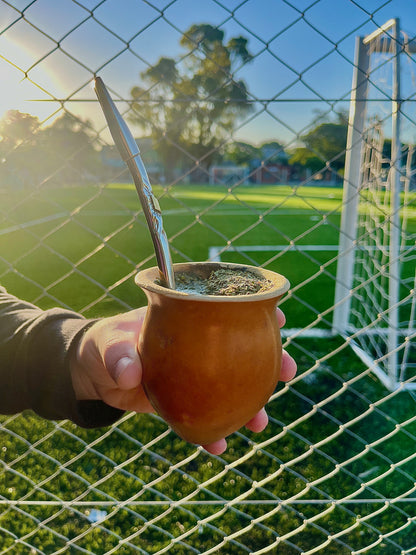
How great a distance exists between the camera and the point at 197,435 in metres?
0.58

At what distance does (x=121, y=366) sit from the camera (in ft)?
1.94

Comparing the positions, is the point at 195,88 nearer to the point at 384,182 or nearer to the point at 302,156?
the point at 384,182

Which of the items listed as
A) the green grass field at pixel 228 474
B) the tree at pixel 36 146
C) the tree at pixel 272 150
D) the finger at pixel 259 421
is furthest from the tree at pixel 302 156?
the finger at pixel 259 421

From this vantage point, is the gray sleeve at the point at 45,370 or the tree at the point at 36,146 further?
the tree at the point at 36,146

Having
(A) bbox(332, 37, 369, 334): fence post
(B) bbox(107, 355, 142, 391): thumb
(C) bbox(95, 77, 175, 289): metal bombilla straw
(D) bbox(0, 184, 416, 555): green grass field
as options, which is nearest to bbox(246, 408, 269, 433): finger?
(B) bbox(107, 355, 142, 391): thumb

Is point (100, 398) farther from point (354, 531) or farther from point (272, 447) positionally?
point (272, 447)

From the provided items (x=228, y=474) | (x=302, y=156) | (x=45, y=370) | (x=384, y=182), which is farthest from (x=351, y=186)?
(x=45, y=370)

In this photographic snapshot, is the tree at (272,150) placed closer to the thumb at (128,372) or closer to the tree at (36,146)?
the tree at (36,146)

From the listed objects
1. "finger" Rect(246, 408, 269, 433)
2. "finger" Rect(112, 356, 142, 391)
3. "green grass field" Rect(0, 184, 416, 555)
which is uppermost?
"finger" Rect(112, 356, 142, 391)

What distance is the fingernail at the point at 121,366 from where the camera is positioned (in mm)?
588

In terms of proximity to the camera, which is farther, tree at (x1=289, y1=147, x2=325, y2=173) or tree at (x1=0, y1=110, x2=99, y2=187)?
tree at (x1=289, y1=147, x2=325, y2=173)

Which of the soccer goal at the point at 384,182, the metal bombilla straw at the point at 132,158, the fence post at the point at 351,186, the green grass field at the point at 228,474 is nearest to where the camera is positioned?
the metal bombilla straw at the point at 132,158

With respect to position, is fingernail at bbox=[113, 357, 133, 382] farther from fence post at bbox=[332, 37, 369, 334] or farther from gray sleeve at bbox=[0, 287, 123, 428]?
fence post at bbox=[332, 37, 369, 334]

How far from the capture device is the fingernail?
23.1 inches
